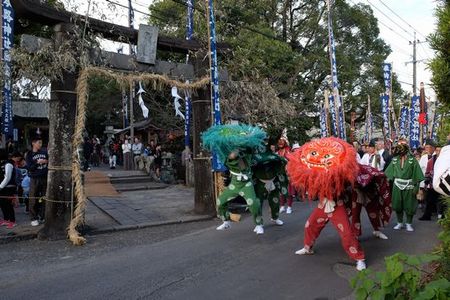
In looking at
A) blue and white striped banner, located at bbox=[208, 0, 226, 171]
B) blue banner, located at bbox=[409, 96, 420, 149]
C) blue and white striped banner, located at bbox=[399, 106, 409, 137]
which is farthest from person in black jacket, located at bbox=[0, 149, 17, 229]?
blue and white striped banner, located at bbox=[399, 106, 409, 137]

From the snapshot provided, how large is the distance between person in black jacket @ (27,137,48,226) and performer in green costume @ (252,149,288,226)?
4483 mm

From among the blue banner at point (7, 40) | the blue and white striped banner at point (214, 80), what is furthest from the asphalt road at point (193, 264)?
the blue banner at point (7, 40)

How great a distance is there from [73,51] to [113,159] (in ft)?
54.6

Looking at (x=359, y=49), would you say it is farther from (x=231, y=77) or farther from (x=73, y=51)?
(x=73, y=51)

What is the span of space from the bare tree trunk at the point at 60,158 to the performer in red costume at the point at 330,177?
4394mm

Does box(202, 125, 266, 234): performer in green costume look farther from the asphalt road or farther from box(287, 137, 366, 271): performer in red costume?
box(287, 137, 366, 271): performer in red costume

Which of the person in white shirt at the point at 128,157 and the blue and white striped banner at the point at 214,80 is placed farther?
the person in white shirt at the point at 128,157

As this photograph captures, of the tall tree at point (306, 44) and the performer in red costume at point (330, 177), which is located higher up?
the tall tree at point (306, 44)

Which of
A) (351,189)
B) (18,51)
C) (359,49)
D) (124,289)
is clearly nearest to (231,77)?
(18,51)

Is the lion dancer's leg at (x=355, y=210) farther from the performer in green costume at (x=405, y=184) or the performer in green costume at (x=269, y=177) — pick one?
the performer in green costume at (x=269, y=177)

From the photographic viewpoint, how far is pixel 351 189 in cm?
625

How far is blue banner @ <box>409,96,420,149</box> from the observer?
698 inches

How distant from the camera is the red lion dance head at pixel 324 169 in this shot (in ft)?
18.6

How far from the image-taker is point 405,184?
8.55 metres
